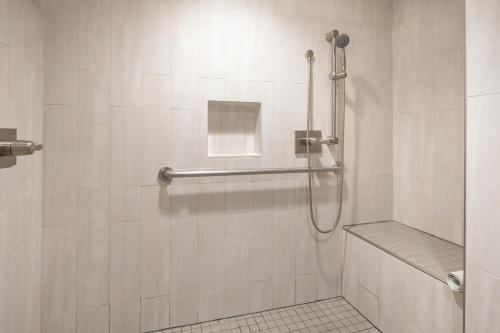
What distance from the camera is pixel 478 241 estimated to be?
96 centimetres

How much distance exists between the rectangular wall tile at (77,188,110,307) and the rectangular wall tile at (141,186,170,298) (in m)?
0.18

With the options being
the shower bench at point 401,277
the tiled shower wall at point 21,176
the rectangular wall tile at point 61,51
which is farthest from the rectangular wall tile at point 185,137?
the shower bench at point 401,277

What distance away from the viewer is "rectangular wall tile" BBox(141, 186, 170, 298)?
1424mm

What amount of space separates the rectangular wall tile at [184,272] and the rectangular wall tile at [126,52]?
0.68 metres

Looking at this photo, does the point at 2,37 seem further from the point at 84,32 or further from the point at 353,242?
the point at 353,242

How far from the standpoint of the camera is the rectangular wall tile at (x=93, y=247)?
134cm

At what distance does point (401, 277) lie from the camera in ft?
4.44

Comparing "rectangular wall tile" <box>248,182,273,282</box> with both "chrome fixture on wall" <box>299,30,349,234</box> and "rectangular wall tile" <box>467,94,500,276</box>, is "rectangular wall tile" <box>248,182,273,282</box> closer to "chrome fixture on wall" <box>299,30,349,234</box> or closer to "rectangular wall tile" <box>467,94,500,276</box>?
"chrome fixture on wall" <box>299,30,349,234</box>

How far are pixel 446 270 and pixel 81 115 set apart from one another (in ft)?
5.91

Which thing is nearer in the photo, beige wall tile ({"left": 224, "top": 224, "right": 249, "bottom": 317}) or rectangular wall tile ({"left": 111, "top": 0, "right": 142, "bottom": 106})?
rectangular wall tile ({"left": 111, "top": 0, "right": 142, "bottom": 106})

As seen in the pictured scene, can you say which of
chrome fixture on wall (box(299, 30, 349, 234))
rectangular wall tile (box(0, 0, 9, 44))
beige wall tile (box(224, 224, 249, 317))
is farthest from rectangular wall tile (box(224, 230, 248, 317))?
rectangular wall tile (box(0, 0, 9, 44))

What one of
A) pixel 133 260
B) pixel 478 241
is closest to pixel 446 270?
pixel 478 241

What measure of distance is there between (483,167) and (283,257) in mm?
1069

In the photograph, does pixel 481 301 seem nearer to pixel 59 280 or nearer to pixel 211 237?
pixel 211 237
